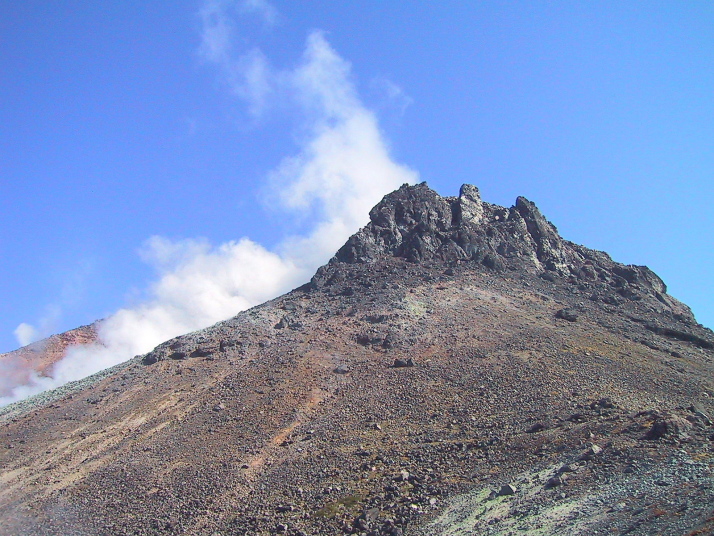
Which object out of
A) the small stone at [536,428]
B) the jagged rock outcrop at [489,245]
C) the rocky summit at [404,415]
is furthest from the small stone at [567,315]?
the small stone at [536,428]

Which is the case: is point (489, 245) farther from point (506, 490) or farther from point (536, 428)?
point (506, 490)

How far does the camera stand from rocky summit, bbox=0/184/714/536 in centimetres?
3456

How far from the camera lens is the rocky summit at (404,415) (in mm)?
34562

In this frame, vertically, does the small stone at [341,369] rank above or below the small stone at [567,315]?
above

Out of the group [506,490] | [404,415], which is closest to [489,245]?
[404,415]

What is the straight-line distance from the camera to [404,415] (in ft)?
171

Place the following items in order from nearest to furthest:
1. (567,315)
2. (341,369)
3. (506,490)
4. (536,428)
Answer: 1. (506,490)
2. (536,428)
3. (341,369)
4. (567,315)

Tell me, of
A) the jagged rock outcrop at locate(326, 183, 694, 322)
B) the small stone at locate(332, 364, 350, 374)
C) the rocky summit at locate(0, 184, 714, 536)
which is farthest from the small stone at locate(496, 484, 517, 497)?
the jagged rock outcrop at locate(326, 183, 694, 322)

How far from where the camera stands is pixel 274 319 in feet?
251

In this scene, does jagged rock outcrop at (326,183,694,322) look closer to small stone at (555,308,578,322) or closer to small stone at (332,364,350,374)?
small stone at (555,308,578,322)

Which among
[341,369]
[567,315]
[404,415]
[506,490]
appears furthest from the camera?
[567,315]

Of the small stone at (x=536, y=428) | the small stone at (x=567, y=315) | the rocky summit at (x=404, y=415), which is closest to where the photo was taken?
the rocky summit at (x=404, y=415)

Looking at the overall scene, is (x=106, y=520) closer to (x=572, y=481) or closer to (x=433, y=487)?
(x=433, y=487)

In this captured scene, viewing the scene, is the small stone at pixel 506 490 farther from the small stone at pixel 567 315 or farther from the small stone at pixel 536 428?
the small stone at pixel 567 315
